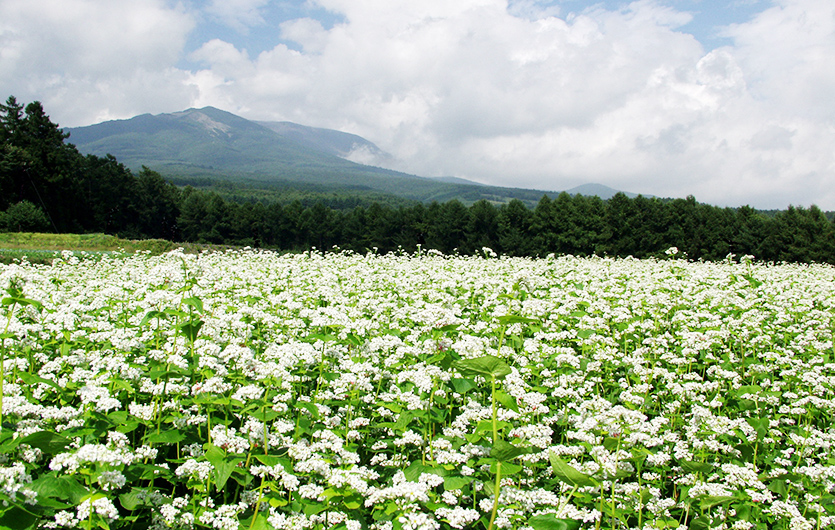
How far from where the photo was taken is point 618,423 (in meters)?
3.83

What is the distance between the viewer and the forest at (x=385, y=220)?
55188 mm

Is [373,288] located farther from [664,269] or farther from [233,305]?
[664,269]

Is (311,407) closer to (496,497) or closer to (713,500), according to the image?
(496,497)

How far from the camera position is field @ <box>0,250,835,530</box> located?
306 centimetres

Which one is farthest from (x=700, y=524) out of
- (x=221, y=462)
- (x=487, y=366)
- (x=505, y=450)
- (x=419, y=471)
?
(x=221, y=462)

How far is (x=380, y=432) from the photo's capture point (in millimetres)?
4758

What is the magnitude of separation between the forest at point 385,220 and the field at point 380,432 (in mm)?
52809

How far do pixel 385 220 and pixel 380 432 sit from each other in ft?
227

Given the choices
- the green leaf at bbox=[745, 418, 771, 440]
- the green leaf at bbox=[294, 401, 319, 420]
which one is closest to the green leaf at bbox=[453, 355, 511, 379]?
the green leaf at bbox=[294, 401, 319, 420]

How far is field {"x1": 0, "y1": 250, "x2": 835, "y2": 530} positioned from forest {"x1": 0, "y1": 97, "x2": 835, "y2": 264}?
2079 inches

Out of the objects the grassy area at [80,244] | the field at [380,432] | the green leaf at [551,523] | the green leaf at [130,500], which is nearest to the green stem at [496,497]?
the field at [380,432]

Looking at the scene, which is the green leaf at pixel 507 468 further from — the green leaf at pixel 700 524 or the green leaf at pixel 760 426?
the green leaf at pixel 760 426

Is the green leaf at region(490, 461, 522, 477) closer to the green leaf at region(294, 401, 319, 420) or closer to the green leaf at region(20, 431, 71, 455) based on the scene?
the green leaf at region(294, 401, 319, 420)

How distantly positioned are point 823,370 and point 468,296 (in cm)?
612
